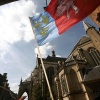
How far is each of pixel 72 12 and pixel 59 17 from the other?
2.53 feet

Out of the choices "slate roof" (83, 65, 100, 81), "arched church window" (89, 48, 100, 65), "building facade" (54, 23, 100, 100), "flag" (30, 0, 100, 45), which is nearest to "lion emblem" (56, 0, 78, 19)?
"flag" (30, 0, 100, 45)

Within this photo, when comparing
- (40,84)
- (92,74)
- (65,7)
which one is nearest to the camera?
(65,7)

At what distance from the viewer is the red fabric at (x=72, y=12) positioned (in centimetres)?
460

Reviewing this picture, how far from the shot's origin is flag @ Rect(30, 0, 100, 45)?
4.75m

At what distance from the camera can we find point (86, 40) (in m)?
28.0

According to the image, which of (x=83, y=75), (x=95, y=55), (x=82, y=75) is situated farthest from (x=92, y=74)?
(x=95, y=55)

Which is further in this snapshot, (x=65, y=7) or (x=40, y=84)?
(x=40, y=84)

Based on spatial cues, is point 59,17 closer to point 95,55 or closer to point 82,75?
point 82,75

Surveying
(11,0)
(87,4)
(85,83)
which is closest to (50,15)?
(87,4)

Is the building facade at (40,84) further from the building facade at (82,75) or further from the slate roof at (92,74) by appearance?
the slate roof at (92,74)

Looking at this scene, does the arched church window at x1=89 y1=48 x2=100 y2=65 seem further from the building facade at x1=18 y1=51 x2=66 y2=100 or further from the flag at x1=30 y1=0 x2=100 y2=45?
the flag at x1=30 y1=0 x2=100 y2=45

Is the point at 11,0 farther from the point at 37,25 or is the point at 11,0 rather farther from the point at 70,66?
the point at 70,66

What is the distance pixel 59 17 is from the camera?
18.6 ft

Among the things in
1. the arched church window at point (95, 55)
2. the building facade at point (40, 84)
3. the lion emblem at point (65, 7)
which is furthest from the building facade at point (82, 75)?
the lion emblem at point (65, 7)
